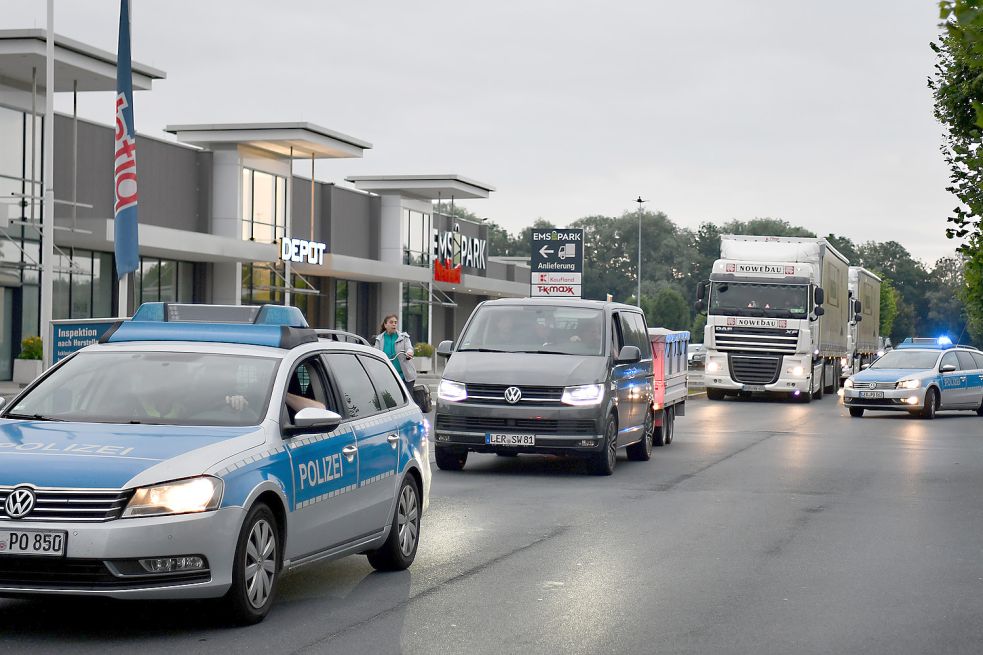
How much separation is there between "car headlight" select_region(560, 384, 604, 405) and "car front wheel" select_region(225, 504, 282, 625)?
8437 millimetres

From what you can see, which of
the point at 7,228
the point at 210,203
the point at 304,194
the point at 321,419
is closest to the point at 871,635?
the point at 321,419

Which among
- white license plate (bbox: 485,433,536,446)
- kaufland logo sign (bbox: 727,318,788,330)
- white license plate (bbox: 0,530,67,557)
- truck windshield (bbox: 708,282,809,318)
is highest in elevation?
truck windshield (bbox: 708,282,809,318)

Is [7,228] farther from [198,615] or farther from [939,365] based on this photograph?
[198,615]

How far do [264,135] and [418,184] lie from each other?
13807mm

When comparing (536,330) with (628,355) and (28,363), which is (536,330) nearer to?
(628,355)

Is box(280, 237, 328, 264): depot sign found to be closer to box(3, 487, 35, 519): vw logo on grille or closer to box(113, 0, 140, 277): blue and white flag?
box(113, 0, 140, 277): blue and white flag

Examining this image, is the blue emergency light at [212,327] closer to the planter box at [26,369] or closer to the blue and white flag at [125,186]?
the blue and white flag at [125,186]

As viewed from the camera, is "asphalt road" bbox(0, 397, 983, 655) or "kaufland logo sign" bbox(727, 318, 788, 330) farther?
"kaufland logo sign" bbox(727, 318, 788, 330)

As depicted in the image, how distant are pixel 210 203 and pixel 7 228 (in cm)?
1065

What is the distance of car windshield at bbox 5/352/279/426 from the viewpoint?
780cm

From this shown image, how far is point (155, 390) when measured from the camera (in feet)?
26.2

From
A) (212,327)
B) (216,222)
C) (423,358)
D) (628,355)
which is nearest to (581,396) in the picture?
(628,355)

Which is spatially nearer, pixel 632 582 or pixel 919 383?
pixel 632 582

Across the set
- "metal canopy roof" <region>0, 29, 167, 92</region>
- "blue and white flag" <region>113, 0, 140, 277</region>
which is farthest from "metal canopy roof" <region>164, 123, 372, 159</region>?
"blue and white flag" <region>113, 0, 140, 277</region>
